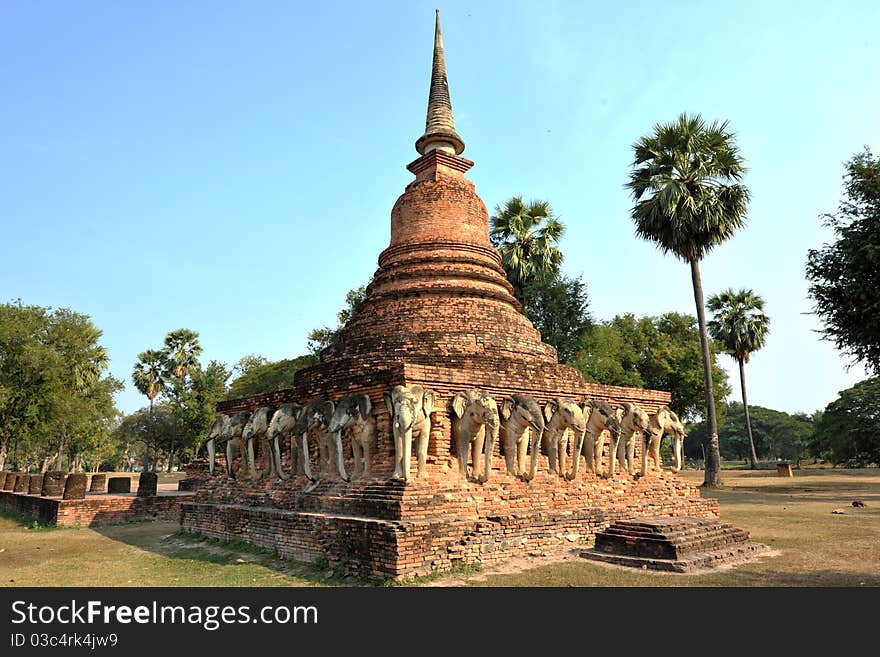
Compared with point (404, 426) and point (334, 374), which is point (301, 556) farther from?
point (334, 374)

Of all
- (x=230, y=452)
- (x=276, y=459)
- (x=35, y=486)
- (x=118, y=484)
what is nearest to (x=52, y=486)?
(x=35, y=486)

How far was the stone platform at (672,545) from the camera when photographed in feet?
26.7

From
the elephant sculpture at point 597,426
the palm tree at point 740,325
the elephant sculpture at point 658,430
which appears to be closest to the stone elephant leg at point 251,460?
the elephant sculpture at point 597,426

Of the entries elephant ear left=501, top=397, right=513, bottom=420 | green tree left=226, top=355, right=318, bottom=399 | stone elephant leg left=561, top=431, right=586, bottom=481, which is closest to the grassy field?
stone elephant leg left=561, top=431, right=586, bottom=481

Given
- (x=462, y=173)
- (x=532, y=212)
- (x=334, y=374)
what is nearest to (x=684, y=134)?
(x=532, y=212)

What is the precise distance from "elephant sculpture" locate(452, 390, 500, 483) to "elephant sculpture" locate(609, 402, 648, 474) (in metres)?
3.58

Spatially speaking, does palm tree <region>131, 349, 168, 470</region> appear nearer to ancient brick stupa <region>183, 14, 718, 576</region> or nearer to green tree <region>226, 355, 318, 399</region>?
green tree <region>226, 355, 318, 399</region>

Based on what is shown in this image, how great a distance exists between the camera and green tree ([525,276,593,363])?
92.8ft

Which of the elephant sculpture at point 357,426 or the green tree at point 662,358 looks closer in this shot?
the elephant sculpture at point 357,426

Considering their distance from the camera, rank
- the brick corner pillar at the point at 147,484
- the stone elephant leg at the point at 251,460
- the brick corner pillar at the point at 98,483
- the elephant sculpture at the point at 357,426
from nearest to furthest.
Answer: the elephant sculpture at the point at 357,426 < the stone elephant leg at the point at 251,460 < the brick corner pillar at the point at 147,484 < the brick corner pillar at the point at 98,483

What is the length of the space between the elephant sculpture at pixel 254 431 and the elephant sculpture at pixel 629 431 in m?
7.38

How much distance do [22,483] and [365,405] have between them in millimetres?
17953

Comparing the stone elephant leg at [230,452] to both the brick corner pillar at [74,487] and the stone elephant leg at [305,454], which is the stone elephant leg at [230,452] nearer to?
the stone elephant leg at [305,454]
